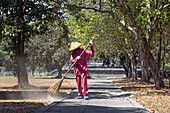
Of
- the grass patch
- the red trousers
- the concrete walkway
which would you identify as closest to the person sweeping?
the red trousers

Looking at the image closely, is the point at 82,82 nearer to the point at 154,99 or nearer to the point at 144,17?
the point at 154,99

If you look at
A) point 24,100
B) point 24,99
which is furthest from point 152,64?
point 24,100

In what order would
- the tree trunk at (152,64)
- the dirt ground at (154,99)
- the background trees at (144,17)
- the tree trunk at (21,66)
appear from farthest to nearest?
1. the tree trunk at (21,66)
2. the tree trunk at (152,64)
3. the background trees at (144,17)
4. the dirt ground at (154,99)

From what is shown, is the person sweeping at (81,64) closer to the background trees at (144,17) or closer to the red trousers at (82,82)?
the red trousers at (82,82)

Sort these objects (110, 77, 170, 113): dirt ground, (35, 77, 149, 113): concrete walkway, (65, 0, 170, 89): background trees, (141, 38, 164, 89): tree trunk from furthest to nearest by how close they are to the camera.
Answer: (141, 38, 164, 89): tree trunk < (65, 0, 170, 89): background trees < (110, 77, 170, 113): dirt ground < (35, 77, 149, 113): concrete walkway

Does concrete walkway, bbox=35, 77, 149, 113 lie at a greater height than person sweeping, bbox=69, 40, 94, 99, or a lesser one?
lesser

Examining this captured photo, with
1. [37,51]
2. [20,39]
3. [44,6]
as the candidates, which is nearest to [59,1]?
[44,6]

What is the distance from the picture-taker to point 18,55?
69.7 ft

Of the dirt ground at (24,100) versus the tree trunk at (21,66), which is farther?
the tree trunk at (21,66)

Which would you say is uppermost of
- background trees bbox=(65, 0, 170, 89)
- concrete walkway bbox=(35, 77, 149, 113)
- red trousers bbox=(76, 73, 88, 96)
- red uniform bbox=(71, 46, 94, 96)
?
background trees bbox=(65, 0, 170, 89)

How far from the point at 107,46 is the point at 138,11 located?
14.0 metres

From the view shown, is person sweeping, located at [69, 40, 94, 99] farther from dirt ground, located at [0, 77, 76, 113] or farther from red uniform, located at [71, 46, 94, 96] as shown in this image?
dirt ground, located at [0, 77, 76, 113]

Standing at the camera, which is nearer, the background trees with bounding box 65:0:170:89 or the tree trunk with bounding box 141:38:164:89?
the background trees with bounding box 65:0:170:89

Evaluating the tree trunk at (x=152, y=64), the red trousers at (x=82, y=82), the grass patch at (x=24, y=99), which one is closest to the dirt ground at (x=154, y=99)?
the tree trunk at (x=152, y=64)
